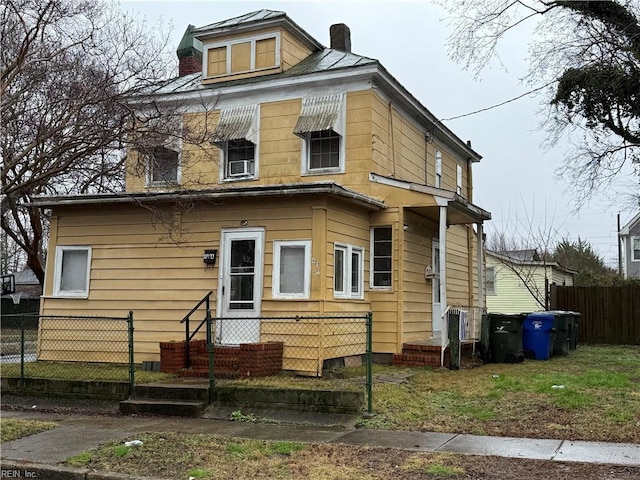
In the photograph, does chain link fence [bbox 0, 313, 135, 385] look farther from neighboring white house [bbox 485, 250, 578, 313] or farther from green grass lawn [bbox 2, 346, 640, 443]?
neighboring white house [bbox 485, 250, 578, 313]

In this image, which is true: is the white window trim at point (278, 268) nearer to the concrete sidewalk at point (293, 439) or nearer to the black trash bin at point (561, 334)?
the concrete sidewalk at point (293, 439)

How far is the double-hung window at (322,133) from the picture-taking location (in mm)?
13734

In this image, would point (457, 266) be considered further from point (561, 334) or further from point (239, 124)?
point (239, 124)

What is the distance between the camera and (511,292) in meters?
33.2

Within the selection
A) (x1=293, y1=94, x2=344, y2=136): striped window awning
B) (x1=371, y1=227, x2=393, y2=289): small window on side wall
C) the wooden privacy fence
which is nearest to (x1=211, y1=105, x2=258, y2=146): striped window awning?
(x1=293, y1=94, x2=344, y2=136): striped window awning

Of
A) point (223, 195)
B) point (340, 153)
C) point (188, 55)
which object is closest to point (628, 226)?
point (188, 55)

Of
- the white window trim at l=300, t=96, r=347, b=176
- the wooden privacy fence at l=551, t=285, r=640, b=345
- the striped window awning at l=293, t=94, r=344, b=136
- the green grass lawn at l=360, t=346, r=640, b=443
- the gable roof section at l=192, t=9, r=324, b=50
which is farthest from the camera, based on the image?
the wooden privacy fence at l=551, t=285, r=640, b=345

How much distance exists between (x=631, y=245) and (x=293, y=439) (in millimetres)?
38924

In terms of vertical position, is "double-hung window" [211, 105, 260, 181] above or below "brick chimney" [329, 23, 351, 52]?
below

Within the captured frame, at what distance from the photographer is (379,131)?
1395 cm

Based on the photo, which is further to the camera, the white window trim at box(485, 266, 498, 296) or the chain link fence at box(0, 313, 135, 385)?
the white window trim at box(485, 266, 498, 296)

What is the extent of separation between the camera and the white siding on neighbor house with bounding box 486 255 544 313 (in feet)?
Answer: 105

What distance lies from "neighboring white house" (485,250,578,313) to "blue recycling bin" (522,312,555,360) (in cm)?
1613

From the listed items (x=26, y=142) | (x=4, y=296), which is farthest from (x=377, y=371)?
(x=4, y=296)
